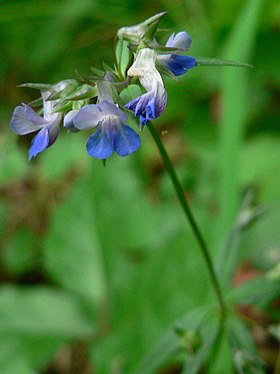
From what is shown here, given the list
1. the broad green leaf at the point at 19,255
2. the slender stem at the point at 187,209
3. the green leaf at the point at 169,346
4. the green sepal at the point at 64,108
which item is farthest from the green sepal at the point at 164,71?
the broad green leaf at the point at 19,255

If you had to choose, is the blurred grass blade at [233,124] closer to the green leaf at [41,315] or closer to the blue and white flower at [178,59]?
the green leaf at [41,315]

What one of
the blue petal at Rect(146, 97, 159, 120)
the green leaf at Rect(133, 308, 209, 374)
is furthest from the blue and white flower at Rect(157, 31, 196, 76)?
the green leaf at Rect(133, 308, 209, 374)

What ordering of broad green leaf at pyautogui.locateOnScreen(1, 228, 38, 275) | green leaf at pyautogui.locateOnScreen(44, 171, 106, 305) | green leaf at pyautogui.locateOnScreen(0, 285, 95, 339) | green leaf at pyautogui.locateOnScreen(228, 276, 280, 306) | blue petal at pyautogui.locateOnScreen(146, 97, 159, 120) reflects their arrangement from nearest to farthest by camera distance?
blue petal at pyautogui.locateOnScreen(146, 97, 159, 120) → green leaf at pyautogui.locateOnScreen(228, 276, 280, 306) → green leaf at pyautogui.locateOnScreen(0, 285, 95, 339) → green leaf at pyautogui.locateOnScreen(44, 171, 106, 305) → broad green leaf at pyautogui.locateOnScreen(1, 228, 38, 275)

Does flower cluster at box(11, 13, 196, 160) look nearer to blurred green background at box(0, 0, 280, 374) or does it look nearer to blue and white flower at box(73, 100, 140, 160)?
blue and white flower at box(73, 100, 140, 160)

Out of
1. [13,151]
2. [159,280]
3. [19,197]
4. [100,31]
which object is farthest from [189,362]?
[100,31]

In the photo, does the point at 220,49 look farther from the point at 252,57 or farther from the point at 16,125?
the point at 16,125

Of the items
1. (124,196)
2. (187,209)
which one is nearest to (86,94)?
(187,209)
